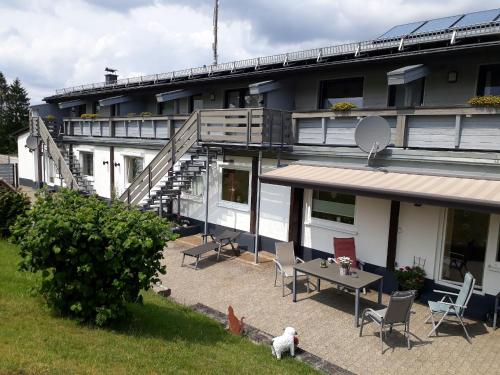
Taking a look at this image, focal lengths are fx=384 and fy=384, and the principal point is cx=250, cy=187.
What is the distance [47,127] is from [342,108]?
2113 cm

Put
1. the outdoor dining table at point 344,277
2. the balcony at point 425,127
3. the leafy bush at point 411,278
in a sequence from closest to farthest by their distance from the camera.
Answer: the outdoor dining table at point 344,277
the balcony at point 425,127
the leafy bush at point 411,278

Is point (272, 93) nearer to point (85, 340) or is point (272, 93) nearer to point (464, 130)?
point (464, 130)

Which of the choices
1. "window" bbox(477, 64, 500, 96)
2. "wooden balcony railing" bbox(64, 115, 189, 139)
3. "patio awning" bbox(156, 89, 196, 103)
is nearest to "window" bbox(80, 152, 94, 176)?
"wooden balcony railing" bbox(64, 115, 189, 139)

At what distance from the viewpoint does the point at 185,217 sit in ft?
56.6

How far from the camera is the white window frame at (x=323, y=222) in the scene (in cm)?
1174

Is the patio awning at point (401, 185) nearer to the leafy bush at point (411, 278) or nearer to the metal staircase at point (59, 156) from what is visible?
the leafy bush at point (411, 278)

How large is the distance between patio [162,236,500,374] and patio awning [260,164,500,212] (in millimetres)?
2909

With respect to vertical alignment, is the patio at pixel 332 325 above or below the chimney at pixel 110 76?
below

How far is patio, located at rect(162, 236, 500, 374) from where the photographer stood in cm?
727

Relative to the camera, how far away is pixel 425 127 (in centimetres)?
984

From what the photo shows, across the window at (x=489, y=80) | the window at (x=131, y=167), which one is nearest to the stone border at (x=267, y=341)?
the window at (x=489, y=80)

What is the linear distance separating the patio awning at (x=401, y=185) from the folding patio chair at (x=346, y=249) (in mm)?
2032

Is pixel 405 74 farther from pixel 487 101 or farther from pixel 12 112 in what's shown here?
pixel 12 112

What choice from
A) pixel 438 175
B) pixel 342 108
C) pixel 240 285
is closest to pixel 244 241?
pixel 240 285
